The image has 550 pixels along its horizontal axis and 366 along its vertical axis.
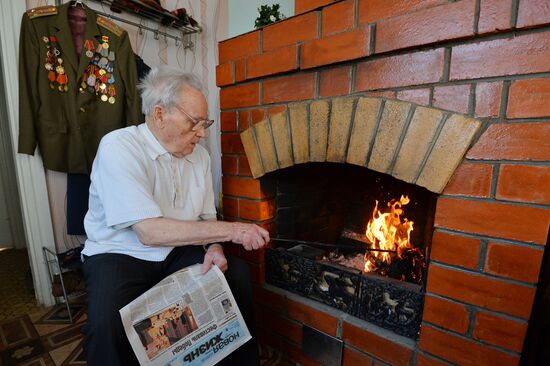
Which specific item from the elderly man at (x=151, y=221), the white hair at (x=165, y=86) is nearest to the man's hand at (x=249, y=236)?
the elderly man at (x=151, y=221)

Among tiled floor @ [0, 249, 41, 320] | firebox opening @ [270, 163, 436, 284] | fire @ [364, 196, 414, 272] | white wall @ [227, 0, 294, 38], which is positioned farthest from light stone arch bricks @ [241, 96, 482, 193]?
tiled floor @ [0, 249, 41, 320]

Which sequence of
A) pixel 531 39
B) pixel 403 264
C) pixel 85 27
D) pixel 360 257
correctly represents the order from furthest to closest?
pixel 85 27, pixel 360 257, pixel 403 264, pixel 531 39

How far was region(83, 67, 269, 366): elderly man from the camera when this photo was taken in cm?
84

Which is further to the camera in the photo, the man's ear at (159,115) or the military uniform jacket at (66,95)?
the military uniform jacket at (66,95)

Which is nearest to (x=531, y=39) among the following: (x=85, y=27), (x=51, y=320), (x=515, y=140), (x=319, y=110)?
(x=515, y=140)

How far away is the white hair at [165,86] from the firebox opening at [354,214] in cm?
46

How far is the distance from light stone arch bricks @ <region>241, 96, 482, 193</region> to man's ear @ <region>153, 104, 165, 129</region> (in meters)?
0.34

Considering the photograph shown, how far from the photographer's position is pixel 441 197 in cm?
77

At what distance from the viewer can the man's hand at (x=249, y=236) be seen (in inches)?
37.2

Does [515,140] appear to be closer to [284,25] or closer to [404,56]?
[404,56]

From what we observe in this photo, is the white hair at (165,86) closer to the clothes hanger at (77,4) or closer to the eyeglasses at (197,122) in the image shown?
the eyeglasses at (197,122)

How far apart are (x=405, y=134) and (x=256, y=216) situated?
2.18 feet

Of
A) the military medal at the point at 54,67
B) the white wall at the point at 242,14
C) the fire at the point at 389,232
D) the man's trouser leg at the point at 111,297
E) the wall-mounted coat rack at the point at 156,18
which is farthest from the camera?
the white wall at the point at 242,14

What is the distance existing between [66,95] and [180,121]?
873 mm
